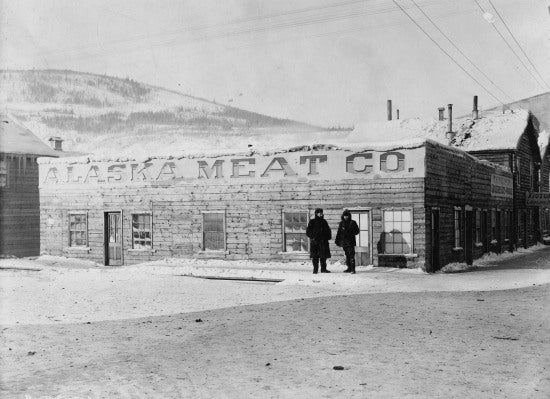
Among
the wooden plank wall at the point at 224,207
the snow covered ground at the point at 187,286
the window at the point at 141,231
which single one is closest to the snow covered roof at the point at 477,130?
the wooden plank wall at the point at 224,207

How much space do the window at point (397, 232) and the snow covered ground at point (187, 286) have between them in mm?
764

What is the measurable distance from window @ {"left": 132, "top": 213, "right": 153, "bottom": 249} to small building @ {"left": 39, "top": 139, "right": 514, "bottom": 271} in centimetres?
4

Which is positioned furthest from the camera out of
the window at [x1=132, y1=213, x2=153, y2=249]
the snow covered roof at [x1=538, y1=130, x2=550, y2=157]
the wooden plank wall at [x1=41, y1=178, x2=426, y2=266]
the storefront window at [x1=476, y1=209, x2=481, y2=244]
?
the snow covered roof at [x1=538, y1=130, x2=550, y2=157]

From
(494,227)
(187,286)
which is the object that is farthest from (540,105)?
(187,286)

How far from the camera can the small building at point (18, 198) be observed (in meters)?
29.6

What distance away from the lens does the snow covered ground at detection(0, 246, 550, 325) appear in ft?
40.0

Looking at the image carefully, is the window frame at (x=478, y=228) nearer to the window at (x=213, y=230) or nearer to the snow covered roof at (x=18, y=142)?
the window at (x=213, y=230)

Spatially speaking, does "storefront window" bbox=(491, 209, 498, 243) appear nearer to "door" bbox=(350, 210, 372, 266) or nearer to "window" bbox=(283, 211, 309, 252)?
"door" bbox=(350, 210, 372, 266)

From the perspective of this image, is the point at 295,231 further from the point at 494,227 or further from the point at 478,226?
the point at 494,227

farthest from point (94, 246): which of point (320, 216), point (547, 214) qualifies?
point (547, 214)

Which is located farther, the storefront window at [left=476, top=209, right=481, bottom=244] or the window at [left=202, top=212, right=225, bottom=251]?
the storefront window at [left=476, top=209, right=481, bottom=244]

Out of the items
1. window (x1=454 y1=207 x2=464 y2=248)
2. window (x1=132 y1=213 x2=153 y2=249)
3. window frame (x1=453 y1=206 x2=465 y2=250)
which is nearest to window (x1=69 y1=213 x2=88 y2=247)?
window (x1=132 y1=213 x2=153 y2=249)

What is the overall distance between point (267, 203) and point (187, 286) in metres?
6.53

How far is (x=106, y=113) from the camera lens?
3962 inches
